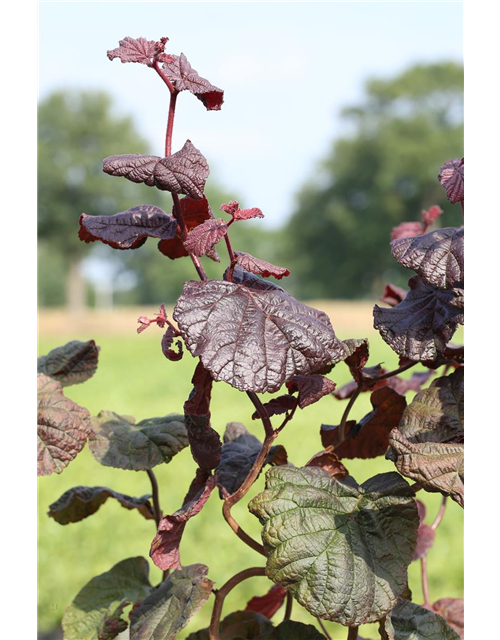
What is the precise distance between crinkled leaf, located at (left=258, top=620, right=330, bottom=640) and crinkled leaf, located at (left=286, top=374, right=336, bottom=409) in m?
0.28

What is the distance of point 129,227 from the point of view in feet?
2.46

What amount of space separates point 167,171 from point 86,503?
0.61m

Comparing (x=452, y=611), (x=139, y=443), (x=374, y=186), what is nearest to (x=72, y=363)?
(x=139, y=443)

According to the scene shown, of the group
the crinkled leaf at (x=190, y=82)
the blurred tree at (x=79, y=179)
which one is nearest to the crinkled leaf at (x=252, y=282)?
the crinkled leaf at (x=190, y=82)

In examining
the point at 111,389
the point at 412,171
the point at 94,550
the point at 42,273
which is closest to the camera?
the point at 94,550

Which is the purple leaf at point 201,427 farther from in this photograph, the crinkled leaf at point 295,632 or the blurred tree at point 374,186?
the blurred tree at point 374,186

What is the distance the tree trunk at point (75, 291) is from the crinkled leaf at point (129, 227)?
67.5 ft

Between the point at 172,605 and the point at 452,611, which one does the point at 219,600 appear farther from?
the point at 452,611

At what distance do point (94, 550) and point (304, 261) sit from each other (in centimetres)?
2456

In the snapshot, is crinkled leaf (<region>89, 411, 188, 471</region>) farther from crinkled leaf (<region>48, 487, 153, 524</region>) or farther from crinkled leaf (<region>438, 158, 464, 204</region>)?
crinkled leaf (<region>438, 158, 464, 204</region>)

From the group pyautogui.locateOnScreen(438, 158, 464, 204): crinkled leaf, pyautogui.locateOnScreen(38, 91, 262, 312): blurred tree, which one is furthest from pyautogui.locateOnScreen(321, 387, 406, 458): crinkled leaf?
pyautogui.locateOnScreen(38, 91, 262, 312): blurred tree

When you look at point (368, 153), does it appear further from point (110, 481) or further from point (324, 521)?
point (324, 521)
